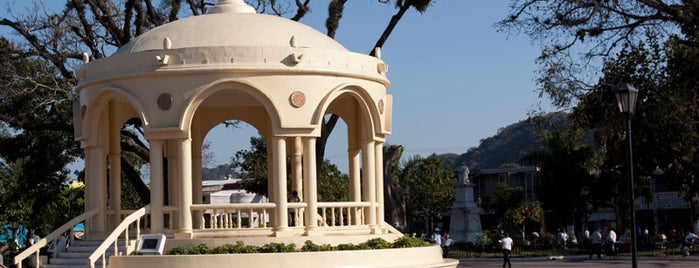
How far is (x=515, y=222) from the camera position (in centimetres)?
6706

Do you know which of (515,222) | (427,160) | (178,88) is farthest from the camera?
(427,160)

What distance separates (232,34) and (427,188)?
52.7 meters

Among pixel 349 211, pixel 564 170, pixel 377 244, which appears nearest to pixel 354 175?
pixel 349 211

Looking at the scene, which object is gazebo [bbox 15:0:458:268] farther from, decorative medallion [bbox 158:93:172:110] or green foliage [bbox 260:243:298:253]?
green foliage [bbox 260:243:298:253]

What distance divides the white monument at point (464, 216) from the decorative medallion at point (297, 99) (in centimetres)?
3268

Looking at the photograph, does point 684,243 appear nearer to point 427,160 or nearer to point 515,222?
point 515,222

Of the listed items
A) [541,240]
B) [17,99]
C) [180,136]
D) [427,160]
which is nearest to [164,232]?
[180,136]

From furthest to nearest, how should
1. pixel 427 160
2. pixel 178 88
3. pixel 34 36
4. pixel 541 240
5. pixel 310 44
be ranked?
pixel 427 160
pixel 541 240
pixel 34 36
pixel 310 44
pixel 178 88

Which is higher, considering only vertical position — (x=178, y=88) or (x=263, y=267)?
(x=178, y=88)

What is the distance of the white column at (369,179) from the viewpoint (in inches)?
937

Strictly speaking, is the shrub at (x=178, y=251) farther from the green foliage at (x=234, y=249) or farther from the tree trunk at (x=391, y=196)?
the tree trunk at (x=391, y=196)

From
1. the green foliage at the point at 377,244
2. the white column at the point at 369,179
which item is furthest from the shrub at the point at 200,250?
the white column at the point at 369,179

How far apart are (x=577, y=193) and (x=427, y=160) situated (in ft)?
56.1

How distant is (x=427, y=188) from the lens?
74.3 meters
